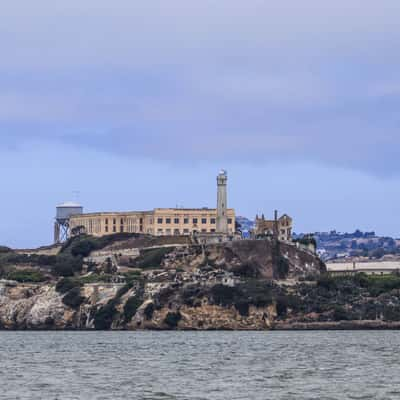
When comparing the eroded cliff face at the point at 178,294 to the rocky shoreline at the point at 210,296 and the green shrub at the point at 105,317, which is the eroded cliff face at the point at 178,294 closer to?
the green shrub at the point at 105,317

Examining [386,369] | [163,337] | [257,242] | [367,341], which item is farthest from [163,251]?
[386,369]

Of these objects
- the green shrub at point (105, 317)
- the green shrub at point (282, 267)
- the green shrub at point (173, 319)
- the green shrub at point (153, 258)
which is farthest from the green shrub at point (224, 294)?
the green shrub at point (153, 258)

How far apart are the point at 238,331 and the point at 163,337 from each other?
21.8 metres

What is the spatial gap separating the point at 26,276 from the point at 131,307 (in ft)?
76.2

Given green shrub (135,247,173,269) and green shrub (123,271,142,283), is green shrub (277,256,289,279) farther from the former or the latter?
green shrub (123,271,142,283)

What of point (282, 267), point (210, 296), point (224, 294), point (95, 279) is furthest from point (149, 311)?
point (282, 267)

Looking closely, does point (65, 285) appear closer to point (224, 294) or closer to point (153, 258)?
point (153, 258)

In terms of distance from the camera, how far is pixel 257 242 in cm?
19125

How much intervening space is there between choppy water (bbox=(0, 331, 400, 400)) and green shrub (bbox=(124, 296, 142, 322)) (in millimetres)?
33549

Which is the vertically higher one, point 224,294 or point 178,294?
point 178,294

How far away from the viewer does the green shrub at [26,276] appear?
633 ft

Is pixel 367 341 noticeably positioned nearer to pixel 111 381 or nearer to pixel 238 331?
pixel 238 331

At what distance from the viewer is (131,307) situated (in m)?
176

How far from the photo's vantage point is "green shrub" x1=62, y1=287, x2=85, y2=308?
179 meters
